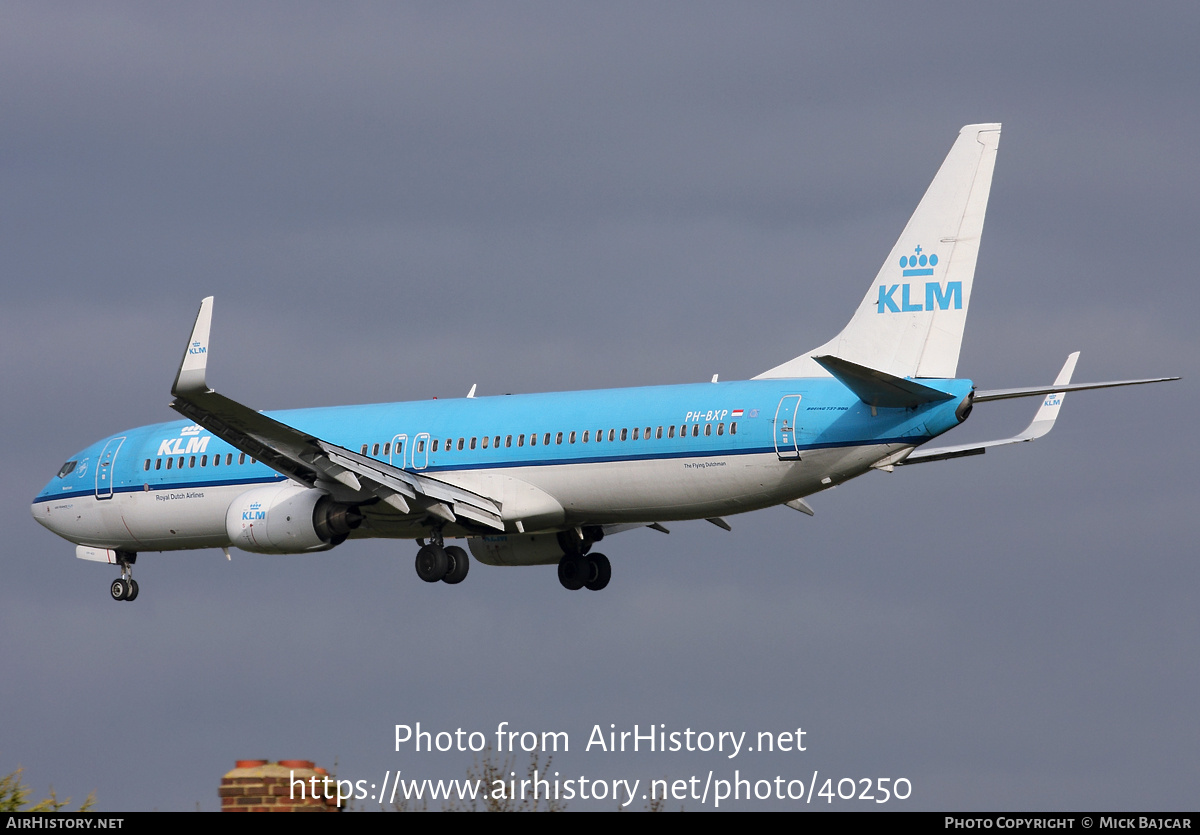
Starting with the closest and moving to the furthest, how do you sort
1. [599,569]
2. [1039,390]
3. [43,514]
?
1. [1039,390]
2. [599,569]
3. [43,514]

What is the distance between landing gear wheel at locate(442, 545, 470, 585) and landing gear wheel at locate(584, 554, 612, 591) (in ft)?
14.3

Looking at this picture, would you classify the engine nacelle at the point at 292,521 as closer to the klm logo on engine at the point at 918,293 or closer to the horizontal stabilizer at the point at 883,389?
the horizontal stabilizer at the point at 883,389

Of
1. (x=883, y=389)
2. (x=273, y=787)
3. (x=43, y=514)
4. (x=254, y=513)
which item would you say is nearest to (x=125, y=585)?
(x=43, y=514)

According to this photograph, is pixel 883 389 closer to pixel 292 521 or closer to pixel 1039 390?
pixel 1039 390

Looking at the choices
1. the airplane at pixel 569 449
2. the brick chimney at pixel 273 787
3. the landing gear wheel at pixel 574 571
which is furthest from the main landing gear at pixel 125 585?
the brick chimney at pixel 273 787

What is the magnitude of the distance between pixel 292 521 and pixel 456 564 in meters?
4.08

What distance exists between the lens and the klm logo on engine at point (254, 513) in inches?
1705

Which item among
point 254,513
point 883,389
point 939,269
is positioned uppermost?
point 939,269

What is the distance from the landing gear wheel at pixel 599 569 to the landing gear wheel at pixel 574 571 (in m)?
0.08

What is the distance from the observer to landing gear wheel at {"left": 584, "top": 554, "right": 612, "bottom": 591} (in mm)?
47812

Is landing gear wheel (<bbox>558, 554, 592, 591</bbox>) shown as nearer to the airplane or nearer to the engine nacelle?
the airplane

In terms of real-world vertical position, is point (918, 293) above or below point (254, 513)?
above

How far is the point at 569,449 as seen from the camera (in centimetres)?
4216
